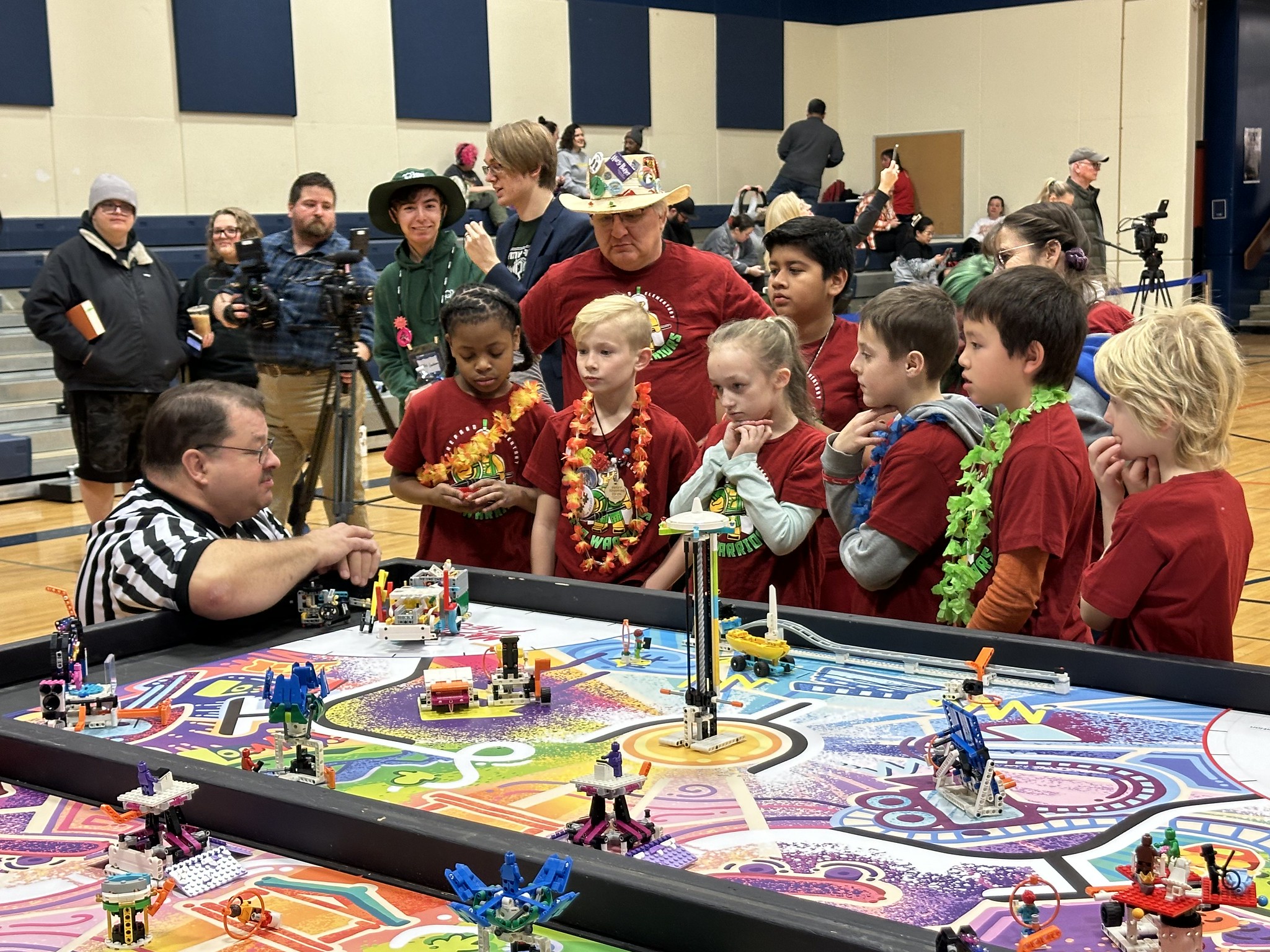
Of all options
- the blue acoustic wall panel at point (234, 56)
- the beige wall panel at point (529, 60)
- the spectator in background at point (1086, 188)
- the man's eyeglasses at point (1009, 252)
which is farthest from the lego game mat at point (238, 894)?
the beige wall panel at point (529, 60)

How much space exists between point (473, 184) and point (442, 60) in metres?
1.31

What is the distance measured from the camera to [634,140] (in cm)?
1235

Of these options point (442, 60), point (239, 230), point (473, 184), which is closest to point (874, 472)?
point (239, 230)

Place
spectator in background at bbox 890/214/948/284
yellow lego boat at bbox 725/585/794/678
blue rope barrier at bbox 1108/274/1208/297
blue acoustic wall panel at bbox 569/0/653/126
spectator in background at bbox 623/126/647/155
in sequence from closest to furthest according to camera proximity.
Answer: yellow lego boat at bbox 725/585/794/678 → spectator in background at bbox 623/126/647/155 → blue rope barrier at bbox 1108/274/1208/297 → spectator in background at bbox 890/214/948/284 → blue acoustic wall panel at bbox 569/0/653/126

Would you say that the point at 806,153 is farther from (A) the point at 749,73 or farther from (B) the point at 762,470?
(B) the point at 762,470

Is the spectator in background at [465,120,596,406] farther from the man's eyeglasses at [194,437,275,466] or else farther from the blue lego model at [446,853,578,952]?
the blue lego model at [446,853,578,952]

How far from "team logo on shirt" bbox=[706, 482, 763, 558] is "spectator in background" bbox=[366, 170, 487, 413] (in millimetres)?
2103

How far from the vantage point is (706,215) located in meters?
14.6

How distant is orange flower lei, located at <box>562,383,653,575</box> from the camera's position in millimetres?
3229

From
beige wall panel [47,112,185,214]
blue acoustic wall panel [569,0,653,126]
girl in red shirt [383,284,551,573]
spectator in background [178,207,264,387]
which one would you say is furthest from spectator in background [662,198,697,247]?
girl in red shirt [383,284,551,573]

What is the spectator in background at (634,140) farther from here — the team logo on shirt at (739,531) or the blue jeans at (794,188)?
the team logo on shirt at (739,531)

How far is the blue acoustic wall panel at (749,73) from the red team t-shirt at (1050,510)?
13095mm

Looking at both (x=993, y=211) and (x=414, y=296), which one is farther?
(x=993, y=211)

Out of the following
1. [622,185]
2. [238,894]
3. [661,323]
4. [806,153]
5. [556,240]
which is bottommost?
[238,894]
